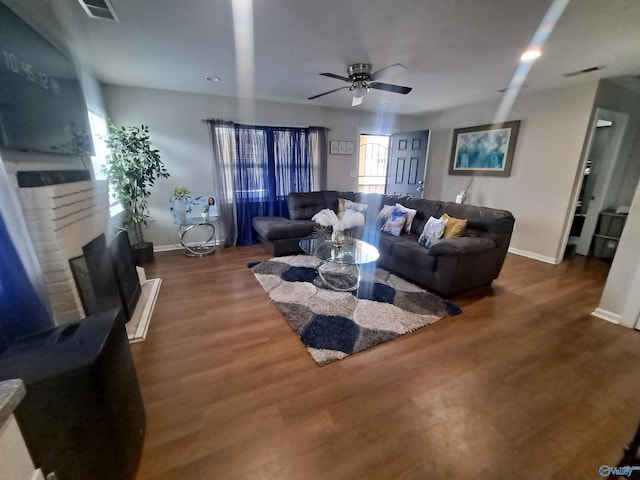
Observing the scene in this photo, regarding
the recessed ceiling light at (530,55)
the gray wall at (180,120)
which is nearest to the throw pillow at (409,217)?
the recessed ceiling light at (530,55)

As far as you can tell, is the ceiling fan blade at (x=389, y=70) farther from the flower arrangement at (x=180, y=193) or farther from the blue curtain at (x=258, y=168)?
the flower arrangement at (x=180, y=193)

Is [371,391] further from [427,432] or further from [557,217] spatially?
[557,217]

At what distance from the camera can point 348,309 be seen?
2459 millimetres

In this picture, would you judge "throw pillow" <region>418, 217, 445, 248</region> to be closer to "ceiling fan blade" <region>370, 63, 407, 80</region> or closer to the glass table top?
the glass table top

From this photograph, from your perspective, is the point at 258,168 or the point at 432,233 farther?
the point at 258,168

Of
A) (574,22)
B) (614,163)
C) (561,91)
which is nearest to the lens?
(574,22)

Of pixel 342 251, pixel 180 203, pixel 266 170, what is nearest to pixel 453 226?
pixel 342 251

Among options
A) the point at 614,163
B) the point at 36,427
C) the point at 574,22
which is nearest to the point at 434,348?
the point at 36,427

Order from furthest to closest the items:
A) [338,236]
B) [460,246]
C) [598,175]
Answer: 1. [598,175]
2. [338,236]
3. [460,246]

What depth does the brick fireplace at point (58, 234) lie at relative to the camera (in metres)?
1.47

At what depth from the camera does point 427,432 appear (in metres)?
1.35

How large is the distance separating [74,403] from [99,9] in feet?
7.93

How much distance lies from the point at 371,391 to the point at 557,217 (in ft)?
12.9

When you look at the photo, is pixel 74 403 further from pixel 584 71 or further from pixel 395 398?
pixel 584 71
